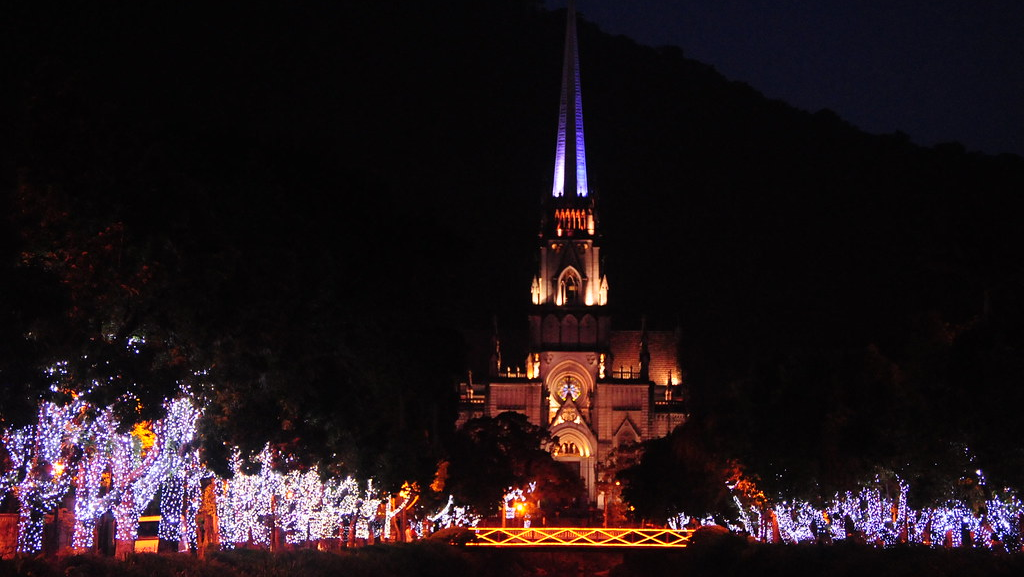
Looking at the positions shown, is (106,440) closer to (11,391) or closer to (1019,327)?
(11,391)

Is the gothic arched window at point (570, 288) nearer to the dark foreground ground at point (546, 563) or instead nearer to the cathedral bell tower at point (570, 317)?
the cathedral bell tower at point (570, 317)

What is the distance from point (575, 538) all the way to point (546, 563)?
4.15 meters

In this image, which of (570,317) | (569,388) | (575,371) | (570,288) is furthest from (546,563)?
(570,288)

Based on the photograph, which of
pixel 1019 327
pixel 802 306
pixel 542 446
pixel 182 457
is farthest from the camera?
pixel 802 306

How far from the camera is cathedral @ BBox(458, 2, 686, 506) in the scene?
129 m

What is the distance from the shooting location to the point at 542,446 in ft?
405

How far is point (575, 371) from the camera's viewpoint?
430 feet

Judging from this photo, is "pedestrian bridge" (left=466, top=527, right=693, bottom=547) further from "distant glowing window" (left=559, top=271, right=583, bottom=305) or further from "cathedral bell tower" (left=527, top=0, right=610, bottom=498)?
"distant glowing window" (left=559, top=271, right=583, bottom=305)

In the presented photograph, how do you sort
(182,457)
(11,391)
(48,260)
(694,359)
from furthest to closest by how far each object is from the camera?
(694,359) < (182,457) < (48,260) < (11,391)

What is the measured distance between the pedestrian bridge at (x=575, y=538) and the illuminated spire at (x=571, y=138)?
6247 cm

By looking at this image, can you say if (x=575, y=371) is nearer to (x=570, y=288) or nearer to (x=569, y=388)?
(x=569, y=388)

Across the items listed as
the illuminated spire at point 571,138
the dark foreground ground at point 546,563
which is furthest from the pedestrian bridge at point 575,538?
the illuminated spire at point 571,138

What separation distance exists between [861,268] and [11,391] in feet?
508

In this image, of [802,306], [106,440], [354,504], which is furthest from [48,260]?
[802,306]
